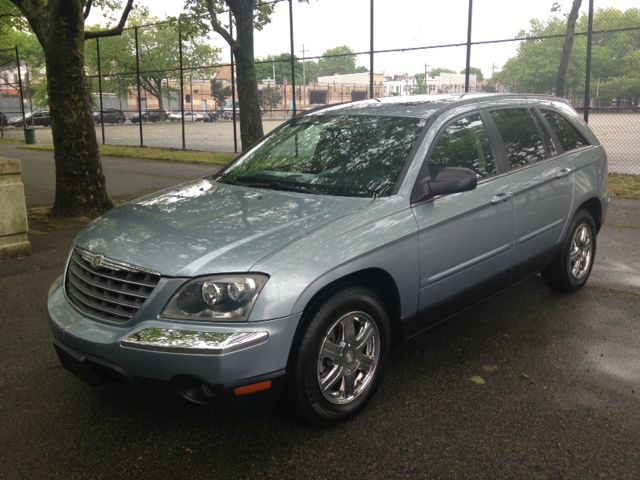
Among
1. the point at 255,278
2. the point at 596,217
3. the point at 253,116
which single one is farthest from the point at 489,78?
the point at 255,278

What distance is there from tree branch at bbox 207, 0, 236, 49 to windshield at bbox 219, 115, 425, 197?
12264mm

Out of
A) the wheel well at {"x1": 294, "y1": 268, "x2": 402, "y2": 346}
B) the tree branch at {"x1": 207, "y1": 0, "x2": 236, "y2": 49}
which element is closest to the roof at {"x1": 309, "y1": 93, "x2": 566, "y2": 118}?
the wheel well at {"x1": 294, "y1": 268, "x2": 402, "y2": 346}

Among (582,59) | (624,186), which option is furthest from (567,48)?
(624,186)

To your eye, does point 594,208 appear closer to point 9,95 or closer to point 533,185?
point 533,185

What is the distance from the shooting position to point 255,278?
9.69ft

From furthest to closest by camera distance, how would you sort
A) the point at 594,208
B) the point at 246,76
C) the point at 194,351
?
the point at 246,76 → the point at 594,208 → the point at 194,351

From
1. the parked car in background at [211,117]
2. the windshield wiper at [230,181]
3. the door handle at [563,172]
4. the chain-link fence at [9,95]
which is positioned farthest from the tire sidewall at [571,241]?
the parked car in background at [211,117]

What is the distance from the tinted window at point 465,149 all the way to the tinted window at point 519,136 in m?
0.24

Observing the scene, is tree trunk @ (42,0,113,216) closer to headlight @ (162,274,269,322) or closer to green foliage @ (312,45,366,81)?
headlight @ (162,274,269,322)

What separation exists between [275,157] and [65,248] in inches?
150

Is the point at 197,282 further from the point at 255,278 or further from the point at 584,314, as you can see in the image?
the point at 584,314

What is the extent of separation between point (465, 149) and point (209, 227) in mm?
1849

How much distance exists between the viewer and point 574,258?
541cm

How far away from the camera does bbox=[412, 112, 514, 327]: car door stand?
12.4 ft
